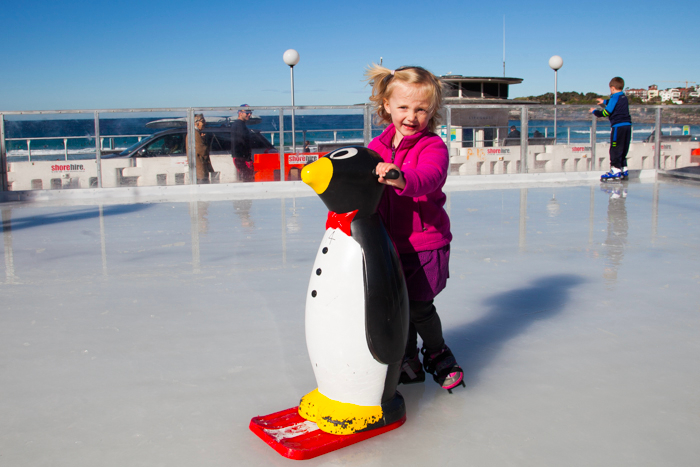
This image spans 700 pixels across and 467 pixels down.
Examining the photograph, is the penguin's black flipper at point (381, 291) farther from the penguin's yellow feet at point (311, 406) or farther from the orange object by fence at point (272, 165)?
the orange object by fence at point (272, 165)

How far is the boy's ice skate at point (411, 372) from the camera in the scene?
2.03 meters

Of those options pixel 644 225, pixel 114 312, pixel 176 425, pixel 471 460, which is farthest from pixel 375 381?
pixel 644 225

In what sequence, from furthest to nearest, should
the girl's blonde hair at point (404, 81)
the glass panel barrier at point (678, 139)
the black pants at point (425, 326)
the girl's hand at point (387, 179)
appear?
the glass panel barrier at point (678, 139)
the black pants at point (425, 326)
the girl's blonde hair at point (404, 81)
the girl's hand at point (387, 179)

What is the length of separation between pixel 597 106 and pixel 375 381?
908cm

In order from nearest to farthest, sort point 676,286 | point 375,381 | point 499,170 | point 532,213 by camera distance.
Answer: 1. point 375,381
2. point 676,286
3. point 532,213
4. point 499,170

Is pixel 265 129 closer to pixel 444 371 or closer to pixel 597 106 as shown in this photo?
pixel 597 106

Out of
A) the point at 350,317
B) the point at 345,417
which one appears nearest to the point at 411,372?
the point at 345,417

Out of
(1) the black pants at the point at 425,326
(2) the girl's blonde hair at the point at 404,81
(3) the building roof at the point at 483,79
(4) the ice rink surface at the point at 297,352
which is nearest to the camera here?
(4) the ice rink surface at the point at 297,352

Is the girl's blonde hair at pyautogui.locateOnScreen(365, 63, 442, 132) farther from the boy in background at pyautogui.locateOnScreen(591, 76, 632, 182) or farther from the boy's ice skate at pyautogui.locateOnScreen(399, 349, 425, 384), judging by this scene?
the boy in background at pyautogui.locateOnScreen(591, 76, 632, 182)

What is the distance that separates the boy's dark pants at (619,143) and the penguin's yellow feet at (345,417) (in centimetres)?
826

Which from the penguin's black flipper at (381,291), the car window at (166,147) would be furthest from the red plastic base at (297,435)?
the car window at (166,147)

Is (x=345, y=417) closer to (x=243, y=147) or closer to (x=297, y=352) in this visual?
(x=297, y=352)

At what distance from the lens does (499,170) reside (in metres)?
10.5

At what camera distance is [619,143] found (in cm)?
876
